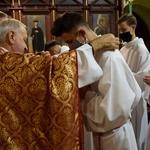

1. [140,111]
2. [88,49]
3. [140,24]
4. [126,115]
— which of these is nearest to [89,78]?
[88,49]

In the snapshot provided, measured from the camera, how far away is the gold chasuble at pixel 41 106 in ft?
5.68

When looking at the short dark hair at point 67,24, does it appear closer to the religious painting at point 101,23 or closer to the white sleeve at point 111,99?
the white sleeve at point 111,99

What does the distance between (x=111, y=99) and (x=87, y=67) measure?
0.24 m

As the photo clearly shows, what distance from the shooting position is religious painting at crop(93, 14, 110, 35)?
657 cm

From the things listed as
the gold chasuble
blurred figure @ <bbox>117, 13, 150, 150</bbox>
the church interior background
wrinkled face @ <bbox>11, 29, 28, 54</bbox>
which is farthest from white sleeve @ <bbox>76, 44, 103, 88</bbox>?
the church interior background

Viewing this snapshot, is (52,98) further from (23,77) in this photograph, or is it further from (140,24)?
(140,24)

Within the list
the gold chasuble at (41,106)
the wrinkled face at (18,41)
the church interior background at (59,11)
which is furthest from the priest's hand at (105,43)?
the church interior background at (59,11)

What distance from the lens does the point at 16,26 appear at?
6.61ft

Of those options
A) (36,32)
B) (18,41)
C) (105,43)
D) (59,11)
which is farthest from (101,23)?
(105,43)

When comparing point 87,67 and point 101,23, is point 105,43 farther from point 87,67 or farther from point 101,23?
point 101,23

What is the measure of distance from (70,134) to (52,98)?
235 millimetres

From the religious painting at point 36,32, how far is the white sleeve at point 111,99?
179 inches

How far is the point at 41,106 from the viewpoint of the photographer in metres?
1.76

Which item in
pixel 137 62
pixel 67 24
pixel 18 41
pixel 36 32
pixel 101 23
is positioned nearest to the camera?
→ pixel 67 24
